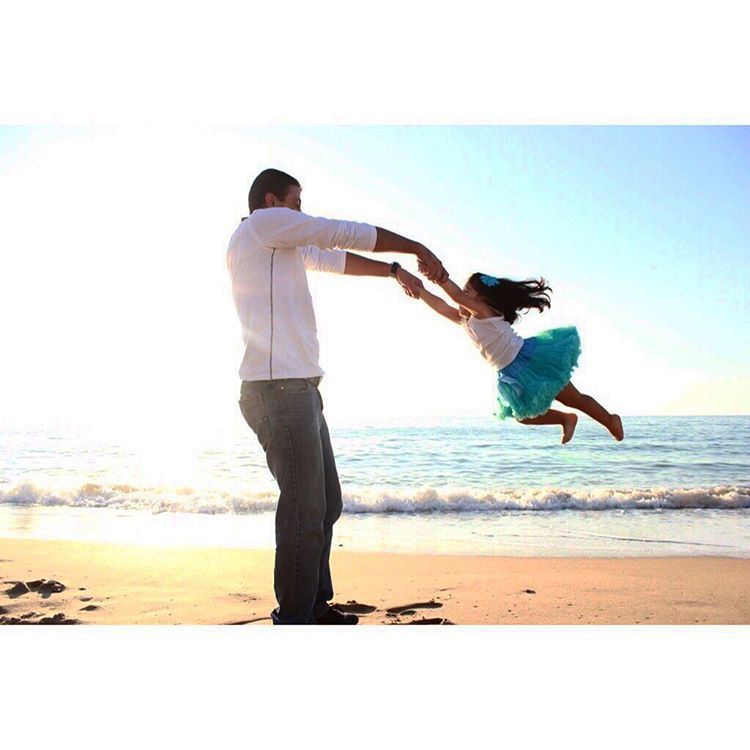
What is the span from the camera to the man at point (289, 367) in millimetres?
2213

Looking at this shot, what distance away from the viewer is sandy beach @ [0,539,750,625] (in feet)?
10.1

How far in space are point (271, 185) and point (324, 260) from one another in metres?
0.31

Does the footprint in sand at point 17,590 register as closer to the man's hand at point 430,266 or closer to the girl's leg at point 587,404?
the man's hand at point 430,266

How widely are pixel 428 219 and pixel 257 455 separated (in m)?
5.74

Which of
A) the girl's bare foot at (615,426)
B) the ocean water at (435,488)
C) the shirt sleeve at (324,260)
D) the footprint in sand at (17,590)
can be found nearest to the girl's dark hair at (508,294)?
the girl's bare foot at (615,426)

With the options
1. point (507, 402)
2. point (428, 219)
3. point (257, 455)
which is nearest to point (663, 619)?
point (507, 402)

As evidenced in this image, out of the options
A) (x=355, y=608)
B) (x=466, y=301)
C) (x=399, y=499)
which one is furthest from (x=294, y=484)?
(x=399, y=499)

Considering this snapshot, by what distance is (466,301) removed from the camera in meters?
2.88

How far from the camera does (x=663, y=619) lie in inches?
123

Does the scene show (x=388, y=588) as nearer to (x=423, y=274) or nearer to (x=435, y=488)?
(x=423, y=274)

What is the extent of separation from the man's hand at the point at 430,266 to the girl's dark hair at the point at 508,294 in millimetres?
493

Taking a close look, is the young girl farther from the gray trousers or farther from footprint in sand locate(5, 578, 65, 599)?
footprint in sand locate(5, 578, 65, 599)

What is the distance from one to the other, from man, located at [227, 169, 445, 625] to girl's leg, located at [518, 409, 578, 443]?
1.01 m
